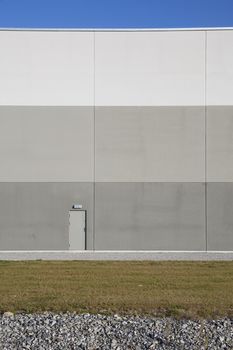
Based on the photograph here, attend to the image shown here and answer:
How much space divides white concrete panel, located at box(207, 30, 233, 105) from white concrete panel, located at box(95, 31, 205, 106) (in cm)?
35

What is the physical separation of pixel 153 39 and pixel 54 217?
9.02 m

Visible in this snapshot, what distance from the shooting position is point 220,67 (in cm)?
2739

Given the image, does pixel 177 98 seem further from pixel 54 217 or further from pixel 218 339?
pixel 218 339

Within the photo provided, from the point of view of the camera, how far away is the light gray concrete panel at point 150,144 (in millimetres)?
26984

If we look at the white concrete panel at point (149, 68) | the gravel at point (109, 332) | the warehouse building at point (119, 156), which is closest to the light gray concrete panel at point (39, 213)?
the warehouse building at point (119, 156)

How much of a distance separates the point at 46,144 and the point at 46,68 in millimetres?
3399

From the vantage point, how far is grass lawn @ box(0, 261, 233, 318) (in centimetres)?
1055

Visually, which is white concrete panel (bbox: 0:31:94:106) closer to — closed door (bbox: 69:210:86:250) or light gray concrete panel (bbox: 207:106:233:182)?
closed door (bbox: 69:210:86:250)

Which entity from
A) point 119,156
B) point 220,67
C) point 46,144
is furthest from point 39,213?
point 220,67

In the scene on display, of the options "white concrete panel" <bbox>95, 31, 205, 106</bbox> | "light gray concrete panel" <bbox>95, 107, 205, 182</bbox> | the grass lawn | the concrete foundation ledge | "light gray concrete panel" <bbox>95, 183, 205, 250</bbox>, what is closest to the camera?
the grass lawn

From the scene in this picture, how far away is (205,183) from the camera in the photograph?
2702 centimetres

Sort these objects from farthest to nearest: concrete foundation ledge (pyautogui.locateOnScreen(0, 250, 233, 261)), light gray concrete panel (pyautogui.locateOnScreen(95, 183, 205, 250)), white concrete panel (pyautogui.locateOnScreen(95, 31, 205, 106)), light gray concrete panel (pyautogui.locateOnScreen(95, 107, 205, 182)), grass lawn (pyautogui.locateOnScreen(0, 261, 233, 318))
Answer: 1. white concrete panel (pyautogui.locateOnScreen(95, 31, 205, 106))
2. light gray concrete panel (pyautogui.locateOnScreen(95, 107, 205, 182))
3. light gray concrete panel (pyautogui.locateOnScreen(95, 183, 205, 250))
4. concrete foundation ledge (pyautogui.locateOnScreen(0, 250, 233, 261))
5. grass lawn (pyautogui.locateOnScreen(0, 261, 233, 318))

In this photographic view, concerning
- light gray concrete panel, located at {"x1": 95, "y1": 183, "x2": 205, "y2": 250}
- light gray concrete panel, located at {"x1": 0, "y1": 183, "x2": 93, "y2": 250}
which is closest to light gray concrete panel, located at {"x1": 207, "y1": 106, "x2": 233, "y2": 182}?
light gray concrete panel, located at {"x1": 95, "y1": 183, "x2": 205, "y2": 250}

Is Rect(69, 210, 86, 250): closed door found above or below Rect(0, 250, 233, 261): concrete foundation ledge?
above
